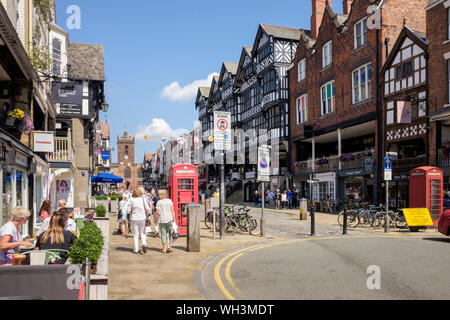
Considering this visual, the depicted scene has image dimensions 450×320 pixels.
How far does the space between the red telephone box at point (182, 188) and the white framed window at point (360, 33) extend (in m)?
19.3

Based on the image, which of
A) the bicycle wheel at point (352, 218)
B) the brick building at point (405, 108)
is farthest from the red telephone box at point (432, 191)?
the brick building at point (405, 108)

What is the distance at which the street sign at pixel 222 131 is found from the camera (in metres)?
14.2

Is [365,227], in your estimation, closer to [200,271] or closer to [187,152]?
[200,271]

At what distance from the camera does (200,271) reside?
8.79 m

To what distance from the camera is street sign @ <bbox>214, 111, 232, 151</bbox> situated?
558 inches

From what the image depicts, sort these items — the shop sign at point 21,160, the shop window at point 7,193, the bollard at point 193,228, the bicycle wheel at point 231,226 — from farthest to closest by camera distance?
the bicycle wheel at point 231,226
the shop sign at point 21,160
the shop window at point 7,193
the bollard at point 193,228

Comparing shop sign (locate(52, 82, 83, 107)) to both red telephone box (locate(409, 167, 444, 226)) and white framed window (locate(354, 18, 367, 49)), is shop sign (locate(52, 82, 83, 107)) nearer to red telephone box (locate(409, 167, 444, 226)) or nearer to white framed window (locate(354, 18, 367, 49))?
red telephone box (locate(409, 167, 444, 226))

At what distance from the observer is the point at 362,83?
92.8 ft

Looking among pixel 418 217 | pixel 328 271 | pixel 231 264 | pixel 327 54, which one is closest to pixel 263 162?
pixel 231 264

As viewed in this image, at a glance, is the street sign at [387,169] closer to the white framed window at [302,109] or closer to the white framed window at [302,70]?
the white framed window at [302,109]

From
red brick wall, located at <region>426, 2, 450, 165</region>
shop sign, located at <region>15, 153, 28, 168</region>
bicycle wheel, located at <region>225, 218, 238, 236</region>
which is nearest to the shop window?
shop sign, located at <region>15, 153, 28, 168</region>

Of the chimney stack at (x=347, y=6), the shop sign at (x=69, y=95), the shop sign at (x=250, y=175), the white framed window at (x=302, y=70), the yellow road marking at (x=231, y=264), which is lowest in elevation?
the yellow road marking at (x=231, y=264)

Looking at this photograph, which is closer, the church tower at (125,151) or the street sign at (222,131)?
the street sign at (222,131)

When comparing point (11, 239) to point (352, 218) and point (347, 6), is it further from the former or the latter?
point (347, 6)
